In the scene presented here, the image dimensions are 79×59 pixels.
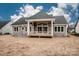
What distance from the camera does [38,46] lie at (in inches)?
210

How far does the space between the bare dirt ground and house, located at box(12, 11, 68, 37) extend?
4.7 inches

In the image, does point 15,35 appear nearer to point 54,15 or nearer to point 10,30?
point 10,30

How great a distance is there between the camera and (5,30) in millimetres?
5398

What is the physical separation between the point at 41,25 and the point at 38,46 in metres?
0.42

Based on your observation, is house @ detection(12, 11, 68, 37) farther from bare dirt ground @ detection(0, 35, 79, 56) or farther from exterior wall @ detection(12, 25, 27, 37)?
bare dirt ground @ detection(0, 35, 79, 56)

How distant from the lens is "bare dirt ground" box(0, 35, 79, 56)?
207 inches

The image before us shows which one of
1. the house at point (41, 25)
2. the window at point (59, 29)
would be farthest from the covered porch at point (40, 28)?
the window at point (59, 29)

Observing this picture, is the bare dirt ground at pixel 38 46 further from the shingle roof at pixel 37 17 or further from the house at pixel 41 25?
the shingle roof at pixel 37 17

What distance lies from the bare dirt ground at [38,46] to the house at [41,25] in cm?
12

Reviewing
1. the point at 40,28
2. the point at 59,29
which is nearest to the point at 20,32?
the point at 40,28

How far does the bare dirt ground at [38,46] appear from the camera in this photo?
525cm

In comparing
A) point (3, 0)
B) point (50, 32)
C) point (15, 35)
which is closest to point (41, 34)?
point (50, 32)

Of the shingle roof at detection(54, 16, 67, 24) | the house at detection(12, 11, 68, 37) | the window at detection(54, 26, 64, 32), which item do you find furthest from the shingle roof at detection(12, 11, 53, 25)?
the window at detection(54, 26, 64, 32)

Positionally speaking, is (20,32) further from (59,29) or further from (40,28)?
(59,29)
